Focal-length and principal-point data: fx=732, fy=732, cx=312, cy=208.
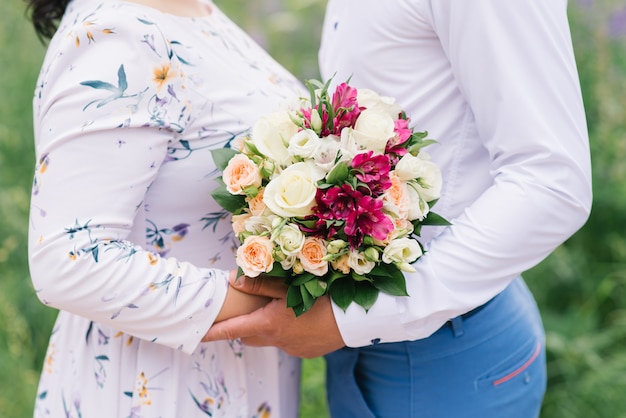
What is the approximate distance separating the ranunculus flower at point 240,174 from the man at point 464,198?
21 centimetres

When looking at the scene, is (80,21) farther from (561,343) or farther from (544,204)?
(561,343)

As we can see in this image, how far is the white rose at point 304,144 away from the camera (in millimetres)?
1283

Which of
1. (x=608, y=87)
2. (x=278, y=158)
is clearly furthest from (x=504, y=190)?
(x=608, y=87)

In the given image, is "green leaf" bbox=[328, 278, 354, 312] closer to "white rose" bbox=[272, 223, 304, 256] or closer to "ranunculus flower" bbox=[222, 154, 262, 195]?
"white rose" bbox=[272, 223, 304, 256]

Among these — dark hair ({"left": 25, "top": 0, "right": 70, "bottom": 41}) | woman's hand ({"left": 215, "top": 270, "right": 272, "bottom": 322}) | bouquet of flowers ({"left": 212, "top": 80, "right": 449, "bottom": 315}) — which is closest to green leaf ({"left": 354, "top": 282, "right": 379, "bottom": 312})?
bouquet of flowers ({"left": 212, "top": 80, "right": 449, "bottom": 315})

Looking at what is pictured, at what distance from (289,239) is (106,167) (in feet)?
1.14

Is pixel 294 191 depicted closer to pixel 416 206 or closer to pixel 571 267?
pixel 416 206

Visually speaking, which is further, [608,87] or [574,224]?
[608,87]

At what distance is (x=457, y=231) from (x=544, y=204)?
0.17 metres

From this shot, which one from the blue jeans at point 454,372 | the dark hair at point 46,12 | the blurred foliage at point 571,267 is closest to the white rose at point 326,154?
the blue jeans at point 454,372

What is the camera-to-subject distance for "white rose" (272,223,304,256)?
4.22 feet

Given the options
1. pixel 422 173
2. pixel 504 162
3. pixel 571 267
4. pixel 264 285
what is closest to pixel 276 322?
pixel 264 285

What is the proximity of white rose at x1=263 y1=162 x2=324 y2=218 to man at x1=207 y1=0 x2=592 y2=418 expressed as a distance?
0.22m

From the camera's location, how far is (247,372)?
64.1 inches
